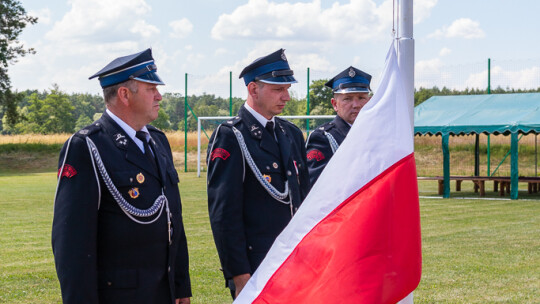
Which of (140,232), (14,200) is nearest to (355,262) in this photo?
(140,232)

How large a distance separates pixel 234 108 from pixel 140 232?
29297mm

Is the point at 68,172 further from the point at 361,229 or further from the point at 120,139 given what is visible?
the point at 361,229

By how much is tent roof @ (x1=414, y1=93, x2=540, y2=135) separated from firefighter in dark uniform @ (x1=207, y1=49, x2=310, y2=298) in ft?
53.3

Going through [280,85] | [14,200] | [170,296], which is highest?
[280,85]

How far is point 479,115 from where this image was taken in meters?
20.5

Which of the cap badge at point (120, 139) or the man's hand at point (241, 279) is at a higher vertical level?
the cap badge at point (120, 139)

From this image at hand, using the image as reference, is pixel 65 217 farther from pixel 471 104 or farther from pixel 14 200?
pixel 471 104

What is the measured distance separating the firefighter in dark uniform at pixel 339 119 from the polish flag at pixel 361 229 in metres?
2.39

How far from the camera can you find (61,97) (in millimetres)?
88938

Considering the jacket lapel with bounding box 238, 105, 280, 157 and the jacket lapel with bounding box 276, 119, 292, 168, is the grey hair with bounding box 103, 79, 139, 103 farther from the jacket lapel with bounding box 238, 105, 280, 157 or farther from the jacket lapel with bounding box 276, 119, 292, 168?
the jacket lapel with bounding box 276, 119, 292, 168

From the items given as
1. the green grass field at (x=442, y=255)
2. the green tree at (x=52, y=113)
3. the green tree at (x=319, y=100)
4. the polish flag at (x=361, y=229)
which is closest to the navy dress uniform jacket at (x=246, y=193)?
the polish flag at (x=361, y=229)

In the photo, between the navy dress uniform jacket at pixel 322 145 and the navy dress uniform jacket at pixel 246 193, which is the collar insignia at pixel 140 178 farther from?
the navy dress uniform jacket at pixel 322 145

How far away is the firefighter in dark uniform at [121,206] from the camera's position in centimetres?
306

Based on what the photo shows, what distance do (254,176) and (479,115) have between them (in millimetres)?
17507
